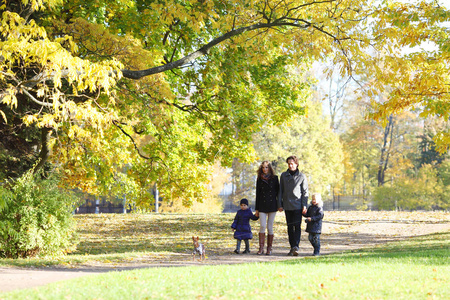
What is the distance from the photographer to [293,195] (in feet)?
32.6

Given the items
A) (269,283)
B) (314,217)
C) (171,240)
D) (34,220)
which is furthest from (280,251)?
(34,220)

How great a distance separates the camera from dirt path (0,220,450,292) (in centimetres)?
705

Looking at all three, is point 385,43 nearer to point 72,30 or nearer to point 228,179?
point 72,30

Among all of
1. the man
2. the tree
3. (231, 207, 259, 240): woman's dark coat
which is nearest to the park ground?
(231, 207, 259, 240): woman's dark coat

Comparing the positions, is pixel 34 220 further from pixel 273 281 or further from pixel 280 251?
pixel 273 281

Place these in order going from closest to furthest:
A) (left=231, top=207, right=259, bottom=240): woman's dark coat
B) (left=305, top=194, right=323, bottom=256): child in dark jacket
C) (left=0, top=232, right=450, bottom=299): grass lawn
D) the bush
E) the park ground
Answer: (left=0, top=232, right=450, bottom=299): grass lawn
the park ground
(left=305, top=194, right=323, bottom=256): child in dark jacket
the bush
(left=231, top=207, right=259, bottom=240): woman's dark coat

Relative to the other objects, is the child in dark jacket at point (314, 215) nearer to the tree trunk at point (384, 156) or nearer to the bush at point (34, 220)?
the bush at point (34, 220)

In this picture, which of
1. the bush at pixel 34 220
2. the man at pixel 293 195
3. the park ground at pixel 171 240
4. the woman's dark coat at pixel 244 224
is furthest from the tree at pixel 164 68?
the woman's dark coat at pixel 244 224

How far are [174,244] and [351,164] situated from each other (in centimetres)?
3369

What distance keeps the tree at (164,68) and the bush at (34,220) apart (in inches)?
45.8

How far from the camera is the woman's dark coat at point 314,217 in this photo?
32.6 feet

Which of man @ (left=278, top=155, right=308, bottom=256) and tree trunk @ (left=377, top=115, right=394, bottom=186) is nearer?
man @ (left=278, top=155, right=308, bottom=256)

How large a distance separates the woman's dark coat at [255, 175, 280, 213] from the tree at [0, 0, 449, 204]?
3023 millimetres

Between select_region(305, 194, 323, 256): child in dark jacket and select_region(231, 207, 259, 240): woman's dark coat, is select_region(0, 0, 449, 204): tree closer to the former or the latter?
select_region(305, 194, 323, 256): child in dark jacket
